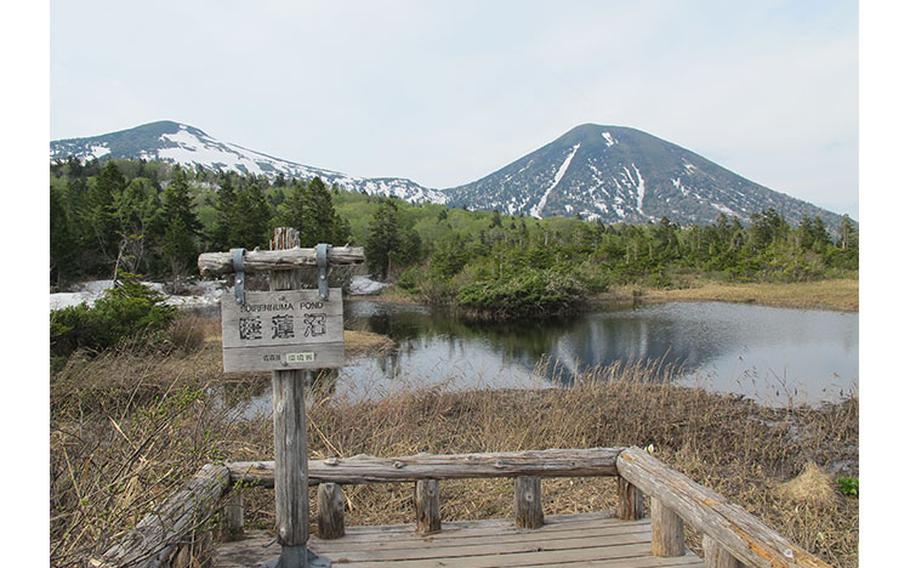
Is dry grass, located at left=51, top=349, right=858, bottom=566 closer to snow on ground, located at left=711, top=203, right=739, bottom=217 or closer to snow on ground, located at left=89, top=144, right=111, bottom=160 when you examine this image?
snow on ground, located at left=711, top=203, right=739, bottom=217

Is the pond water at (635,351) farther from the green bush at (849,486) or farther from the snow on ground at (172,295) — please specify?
the snow on ground at (172,295)

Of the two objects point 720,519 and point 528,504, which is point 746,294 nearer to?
point 528,504

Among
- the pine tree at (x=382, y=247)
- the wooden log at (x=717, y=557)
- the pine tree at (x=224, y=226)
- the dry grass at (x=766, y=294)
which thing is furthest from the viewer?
the pine tree at (x=382, y=247)

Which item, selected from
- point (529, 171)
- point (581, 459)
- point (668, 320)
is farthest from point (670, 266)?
point (529, 171)

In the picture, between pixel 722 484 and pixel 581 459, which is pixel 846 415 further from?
pixel 581 459

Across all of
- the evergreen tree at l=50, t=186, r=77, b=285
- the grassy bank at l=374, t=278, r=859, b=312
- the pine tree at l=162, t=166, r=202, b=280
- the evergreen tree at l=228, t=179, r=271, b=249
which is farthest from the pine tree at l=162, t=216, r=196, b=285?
the grassy bank at l=374, t=278, r=859, b=312

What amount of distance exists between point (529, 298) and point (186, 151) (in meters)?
155

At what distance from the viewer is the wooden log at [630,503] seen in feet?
9.04

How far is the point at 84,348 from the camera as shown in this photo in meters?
7.61

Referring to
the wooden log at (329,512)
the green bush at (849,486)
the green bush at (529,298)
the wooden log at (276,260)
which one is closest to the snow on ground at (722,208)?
the green bush at (529,298)

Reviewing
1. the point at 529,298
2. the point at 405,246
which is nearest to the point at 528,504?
the point at 529,298

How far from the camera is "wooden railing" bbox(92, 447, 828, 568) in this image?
6.67 ft

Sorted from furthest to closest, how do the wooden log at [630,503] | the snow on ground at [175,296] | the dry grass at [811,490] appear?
the snow on ground at [175,296] < the dry grass at [811,490] < the wooden log at [630,503]

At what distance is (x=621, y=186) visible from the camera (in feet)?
414
